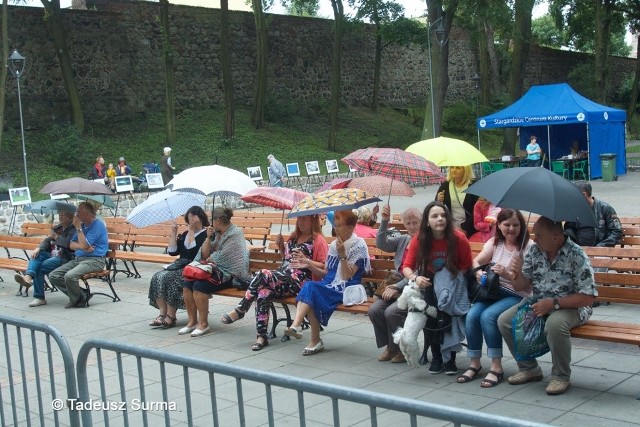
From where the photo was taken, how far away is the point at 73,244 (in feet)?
35.9

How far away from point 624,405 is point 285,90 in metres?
37.4

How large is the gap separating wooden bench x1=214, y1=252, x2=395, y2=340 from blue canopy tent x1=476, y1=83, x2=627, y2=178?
1905 cm

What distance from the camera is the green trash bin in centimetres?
2753

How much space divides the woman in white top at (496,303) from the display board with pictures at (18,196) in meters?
17.4

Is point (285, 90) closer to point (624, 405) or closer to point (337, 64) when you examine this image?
point (337, 64)

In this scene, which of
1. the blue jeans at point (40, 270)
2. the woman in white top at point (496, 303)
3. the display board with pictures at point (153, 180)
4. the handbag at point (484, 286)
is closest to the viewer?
the woman in white top at point (496, 303)

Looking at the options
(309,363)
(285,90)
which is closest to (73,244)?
(309,363)

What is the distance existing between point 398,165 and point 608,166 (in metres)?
20.3

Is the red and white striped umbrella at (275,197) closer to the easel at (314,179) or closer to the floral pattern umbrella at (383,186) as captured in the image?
the floral pattern umbrella at (383,186)

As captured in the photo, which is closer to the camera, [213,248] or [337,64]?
[213,248]

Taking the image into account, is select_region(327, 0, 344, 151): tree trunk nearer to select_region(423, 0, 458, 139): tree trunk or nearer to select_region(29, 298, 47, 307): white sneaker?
select_region(423, 0, 458, 139): tree trunk

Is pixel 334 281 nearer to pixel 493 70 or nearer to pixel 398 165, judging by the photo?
pixel 398 165

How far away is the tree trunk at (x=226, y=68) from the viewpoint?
3400 centimetres

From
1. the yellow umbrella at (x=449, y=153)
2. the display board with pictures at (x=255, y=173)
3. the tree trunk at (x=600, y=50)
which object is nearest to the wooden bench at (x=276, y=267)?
the yellow umbrella at (x=449, y=153)
